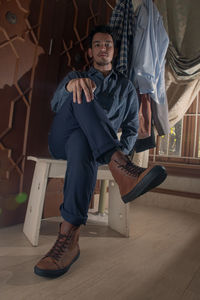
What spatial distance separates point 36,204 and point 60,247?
0.32 meters

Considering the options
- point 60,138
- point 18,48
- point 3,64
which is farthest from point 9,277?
point 18,48

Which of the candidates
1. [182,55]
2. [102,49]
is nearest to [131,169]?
[102,49]

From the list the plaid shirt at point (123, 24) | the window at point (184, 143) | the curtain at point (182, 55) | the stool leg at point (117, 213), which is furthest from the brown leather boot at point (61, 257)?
the window at point (184, 143)

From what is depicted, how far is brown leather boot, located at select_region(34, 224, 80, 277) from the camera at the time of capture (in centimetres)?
83

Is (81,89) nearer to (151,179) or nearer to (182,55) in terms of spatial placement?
(151,179)

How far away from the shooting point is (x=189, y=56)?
7.06ft

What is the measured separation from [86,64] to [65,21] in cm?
33

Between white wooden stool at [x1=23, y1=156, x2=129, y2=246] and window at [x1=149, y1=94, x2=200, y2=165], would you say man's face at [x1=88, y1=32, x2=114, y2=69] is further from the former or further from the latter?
window at [x1=149, y1=94, x2=200, y2=165]

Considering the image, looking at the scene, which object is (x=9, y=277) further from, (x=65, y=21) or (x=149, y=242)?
(x=65, y=21)

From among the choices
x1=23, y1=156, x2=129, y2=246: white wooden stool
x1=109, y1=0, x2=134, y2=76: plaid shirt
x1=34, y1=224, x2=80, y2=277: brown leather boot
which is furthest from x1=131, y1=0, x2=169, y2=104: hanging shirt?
x1=34, y1=224, x2=80, y2=277: brown leather boot

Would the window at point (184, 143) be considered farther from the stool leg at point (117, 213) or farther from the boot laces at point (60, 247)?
the boot laces at point (60, 247)

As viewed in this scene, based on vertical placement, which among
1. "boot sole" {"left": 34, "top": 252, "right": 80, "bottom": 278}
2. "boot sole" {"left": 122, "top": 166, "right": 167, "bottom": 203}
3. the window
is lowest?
"boot sole" {"left": 34, "top": 252, "right": 80, "bottom": 278}

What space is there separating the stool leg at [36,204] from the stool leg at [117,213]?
493 millimetres

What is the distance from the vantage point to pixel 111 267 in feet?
3.11
